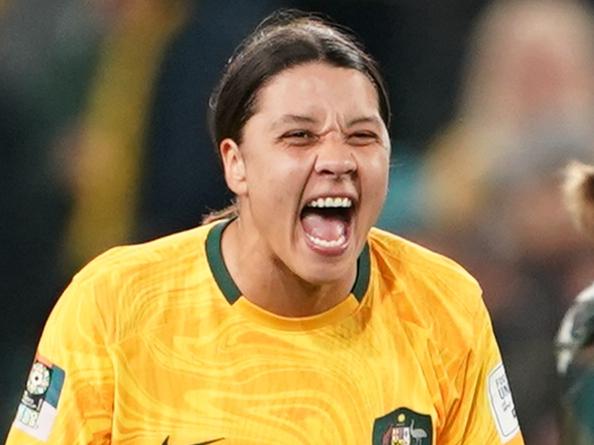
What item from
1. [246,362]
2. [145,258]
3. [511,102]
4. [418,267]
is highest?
[511,102]

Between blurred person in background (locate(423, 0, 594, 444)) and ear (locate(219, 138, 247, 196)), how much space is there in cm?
107

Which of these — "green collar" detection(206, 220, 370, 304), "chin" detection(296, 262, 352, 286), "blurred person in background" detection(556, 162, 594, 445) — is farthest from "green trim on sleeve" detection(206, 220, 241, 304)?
"blurred person in background" detection(556, 162, 594, 445)

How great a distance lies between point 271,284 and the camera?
2.07m

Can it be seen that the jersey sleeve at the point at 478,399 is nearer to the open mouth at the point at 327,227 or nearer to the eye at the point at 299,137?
the open mouth at the point at 327,227

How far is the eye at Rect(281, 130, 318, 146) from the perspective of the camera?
1957 mm

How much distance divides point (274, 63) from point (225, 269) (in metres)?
0.32

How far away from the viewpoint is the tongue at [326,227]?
2.00 m

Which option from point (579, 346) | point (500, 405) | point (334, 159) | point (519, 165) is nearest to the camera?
point (334, 159)

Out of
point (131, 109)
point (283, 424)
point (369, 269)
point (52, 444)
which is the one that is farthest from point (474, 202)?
point (52, 444)

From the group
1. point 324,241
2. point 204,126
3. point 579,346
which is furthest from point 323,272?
point 204,126

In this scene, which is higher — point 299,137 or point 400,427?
point 299,137

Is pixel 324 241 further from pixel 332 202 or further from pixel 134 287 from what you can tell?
pixel 134 287

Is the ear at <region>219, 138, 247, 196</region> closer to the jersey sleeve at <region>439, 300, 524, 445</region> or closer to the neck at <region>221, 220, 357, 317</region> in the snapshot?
the neck at <region>221, 220, 357, 317</region>

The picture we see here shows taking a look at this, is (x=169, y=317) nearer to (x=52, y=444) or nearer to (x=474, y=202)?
(x=52, y=444)
